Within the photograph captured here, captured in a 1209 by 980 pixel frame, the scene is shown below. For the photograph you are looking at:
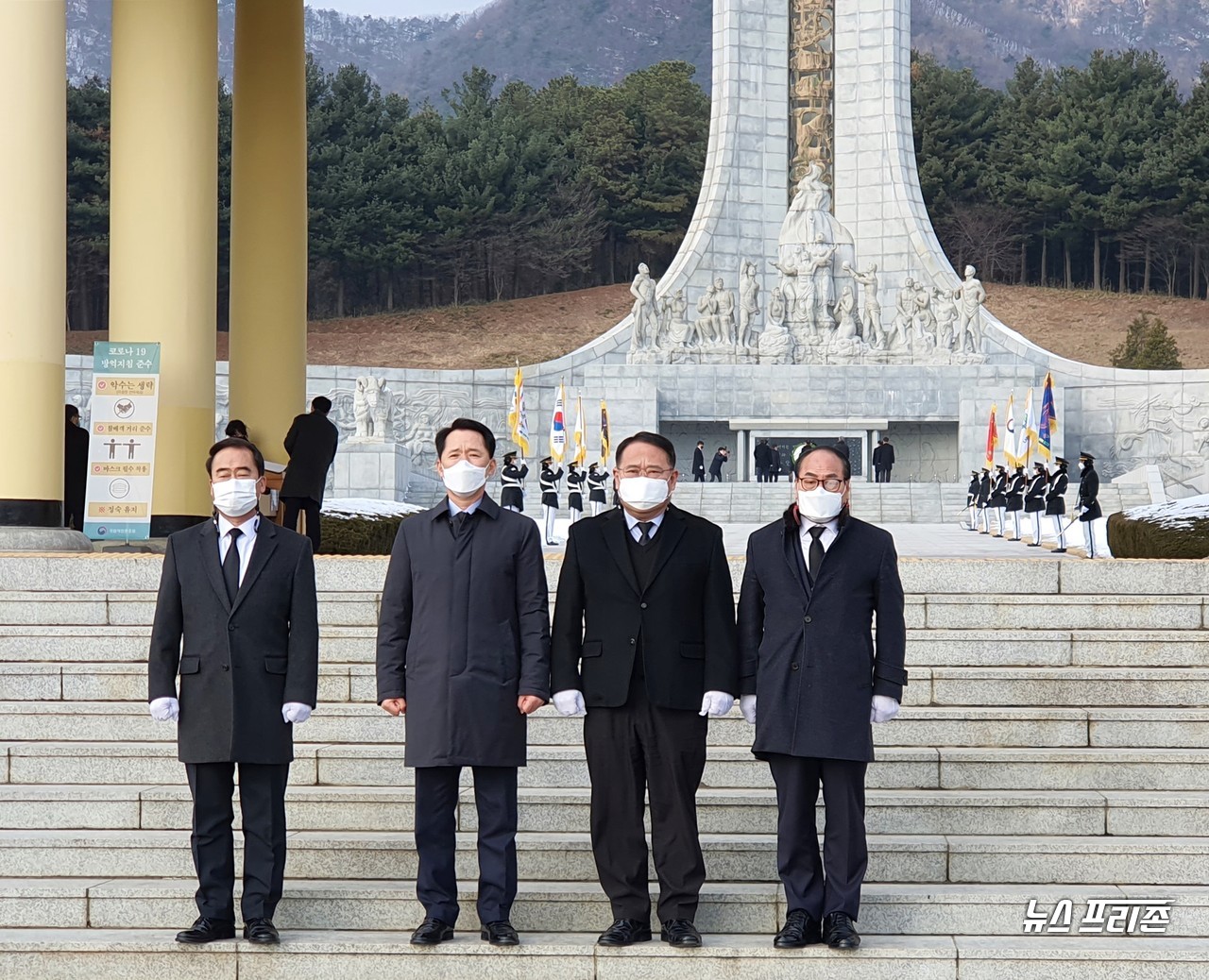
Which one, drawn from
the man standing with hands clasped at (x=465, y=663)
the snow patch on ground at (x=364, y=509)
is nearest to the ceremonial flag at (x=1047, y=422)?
the snow patch on ground at (x=364, y=509)

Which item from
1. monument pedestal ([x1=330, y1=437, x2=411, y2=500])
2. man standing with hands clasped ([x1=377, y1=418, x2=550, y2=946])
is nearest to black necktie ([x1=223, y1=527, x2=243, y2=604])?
man standing with hands clasped ([x1=377, y1=418, x2=550, y2=946])

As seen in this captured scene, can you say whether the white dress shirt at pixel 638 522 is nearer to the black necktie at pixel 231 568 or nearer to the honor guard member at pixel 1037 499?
the black necktie at pixel 231 568

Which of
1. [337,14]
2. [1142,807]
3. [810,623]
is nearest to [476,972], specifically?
[810,623]

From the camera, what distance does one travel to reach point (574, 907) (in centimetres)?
568

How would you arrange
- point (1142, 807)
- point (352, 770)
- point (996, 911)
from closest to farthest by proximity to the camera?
1. point (996, 911)
2. point (1142, 807)
3. point (352, 770)

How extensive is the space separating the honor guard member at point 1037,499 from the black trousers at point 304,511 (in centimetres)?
1192

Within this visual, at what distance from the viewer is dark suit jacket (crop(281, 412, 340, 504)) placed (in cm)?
1232

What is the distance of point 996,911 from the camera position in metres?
5.63

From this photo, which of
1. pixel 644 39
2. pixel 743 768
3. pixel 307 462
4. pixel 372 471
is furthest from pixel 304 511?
pixel 644 39

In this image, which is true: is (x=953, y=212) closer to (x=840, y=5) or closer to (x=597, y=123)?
(x=597, y=123)

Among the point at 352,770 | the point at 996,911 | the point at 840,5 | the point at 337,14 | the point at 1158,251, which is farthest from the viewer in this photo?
the point at 337,14

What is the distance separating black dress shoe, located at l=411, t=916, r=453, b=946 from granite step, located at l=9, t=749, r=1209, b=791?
1.54 meters

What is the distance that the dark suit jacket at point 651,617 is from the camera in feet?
17.5

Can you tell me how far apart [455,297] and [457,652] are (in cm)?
5759
